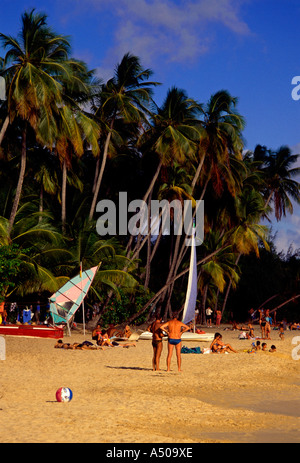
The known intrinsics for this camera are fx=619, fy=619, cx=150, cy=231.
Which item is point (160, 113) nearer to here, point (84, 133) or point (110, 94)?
point (110, 94)

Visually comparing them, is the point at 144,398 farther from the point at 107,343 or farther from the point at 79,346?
the point at 107,343

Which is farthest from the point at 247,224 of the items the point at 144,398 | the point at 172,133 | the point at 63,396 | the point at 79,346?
the point at 63,396

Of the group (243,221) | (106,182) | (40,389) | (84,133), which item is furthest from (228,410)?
(243,221)

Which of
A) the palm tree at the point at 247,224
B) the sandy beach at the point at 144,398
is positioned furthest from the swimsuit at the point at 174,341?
the palm tree at the point at 247,224

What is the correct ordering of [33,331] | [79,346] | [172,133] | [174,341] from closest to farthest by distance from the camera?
[174,341] → [79,346] → [33,331] → [172,133]

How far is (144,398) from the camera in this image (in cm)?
1132

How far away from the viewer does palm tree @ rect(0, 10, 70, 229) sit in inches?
918

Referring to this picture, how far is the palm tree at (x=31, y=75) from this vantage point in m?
23.3

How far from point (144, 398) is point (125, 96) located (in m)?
21.5

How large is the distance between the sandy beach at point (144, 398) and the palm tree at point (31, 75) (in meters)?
8.86

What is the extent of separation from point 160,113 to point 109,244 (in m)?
8.27

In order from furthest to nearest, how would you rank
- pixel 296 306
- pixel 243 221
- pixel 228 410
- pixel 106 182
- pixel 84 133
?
pixel 296 306, pixel 243 221, pixel 106 182, pixel 84 133, pixel 228 410

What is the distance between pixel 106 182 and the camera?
A: 35188mm

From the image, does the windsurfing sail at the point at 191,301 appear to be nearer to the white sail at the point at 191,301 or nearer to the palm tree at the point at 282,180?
the white sail at the point at 191,301
